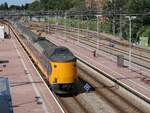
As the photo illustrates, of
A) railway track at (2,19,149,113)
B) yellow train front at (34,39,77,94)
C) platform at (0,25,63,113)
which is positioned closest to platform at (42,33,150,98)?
railway track at (2,19,149,113)

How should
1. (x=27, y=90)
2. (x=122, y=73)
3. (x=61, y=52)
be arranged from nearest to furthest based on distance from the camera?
(x=61, y=52) < (x=27, y=90) < (x=122, y=73)

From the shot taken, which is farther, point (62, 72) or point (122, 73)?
point (122, 73)

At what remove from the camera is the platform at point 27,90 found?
83.4ft

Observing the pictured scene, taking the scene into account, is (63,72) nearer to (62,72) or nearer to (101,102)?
(62,72)

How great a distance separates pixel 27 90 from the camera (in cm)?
3114

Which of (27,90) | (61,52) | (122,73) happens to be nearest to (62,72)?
(61,52)

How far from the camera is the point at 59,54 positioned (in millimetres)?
29688

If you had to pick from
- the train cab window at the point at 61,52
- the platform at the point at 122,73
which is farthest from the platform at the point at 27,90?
the platform at the point at 122,73

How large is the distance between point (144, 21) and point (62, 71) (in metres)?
55.2

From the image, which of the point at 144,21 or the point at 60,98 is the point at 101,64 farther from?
the point at 144,21

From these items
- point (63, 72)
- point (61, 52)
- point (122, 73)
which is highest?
point (61, 52)

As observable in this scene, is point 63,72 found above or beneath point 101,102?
above

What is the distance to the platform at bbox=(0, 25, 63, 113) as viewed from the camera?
83.4 ft

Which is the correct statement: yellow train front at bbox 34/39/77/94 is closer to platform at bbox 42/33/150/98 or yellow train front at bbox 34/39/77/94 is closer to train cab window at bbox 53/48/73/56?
train cab window at bbox 53/48/73/56
